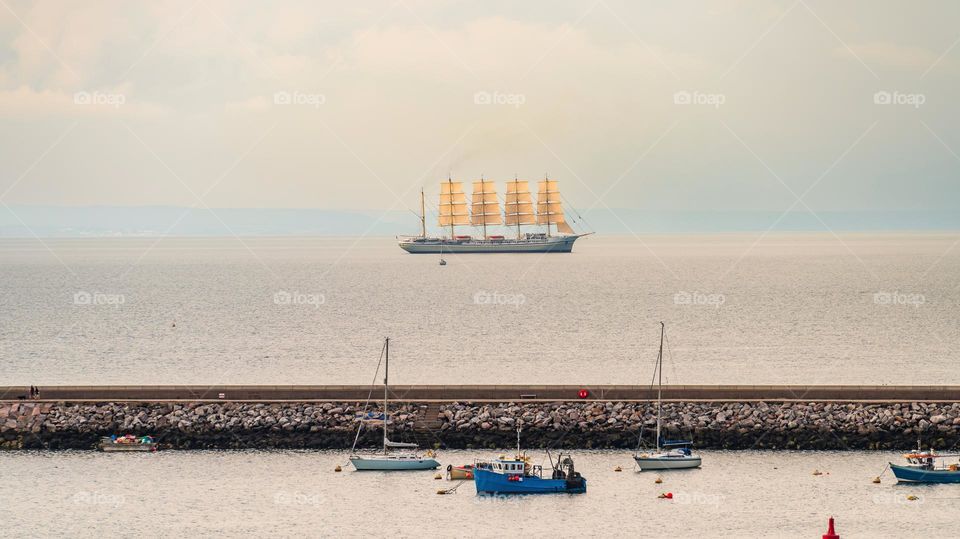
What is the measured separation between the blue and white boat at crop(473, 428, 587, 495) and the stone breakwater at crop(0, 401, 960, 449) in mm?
4083

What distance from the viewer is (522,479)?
135 feet

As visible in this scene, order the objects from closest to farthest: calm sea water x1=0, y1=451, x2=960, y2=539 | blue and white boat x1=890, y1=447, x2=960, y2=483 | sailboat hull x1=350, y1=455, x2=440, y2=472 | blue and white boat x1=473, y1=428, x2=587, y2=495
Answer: calm sea water x1=0, y1=451, x2=960, y2=539 < blue and white boat x1=473, y1=428, x2=587, y2=495 < blue and white boat x1=890, y1=447, x2=960, y2=483 < sailboat hull x1=350, y1=455, x2=440, y2=472

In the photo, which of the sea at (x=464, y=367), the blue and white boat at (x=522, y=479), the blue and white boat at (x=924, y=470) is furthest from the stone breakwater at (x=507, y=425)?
the blue and white boat at (x=522, y=479)

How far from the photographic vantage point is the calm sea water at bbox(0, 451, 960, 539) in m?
37.6

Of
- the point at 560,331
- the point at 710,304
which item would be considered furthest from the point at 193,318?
the point at 710,304

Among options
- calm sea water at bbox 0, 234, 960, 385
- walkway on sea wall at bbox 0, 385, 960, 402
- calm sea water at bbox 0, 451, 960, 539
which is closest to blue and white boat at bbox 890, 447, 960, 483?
calm sea water at bbox 0, 451, 960, 539

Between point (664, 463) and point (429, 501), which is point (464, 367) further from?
point (429, 501)

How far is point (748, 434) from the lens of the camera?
45844mm

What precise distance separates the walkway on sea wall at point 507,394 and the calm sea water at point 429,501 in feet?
13.9

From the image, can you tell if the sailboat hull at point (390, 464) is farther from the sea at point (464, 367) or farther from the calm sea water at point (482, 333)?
the calm sea water at point (482, 333)

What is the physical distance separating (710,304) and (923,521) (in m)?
89.2

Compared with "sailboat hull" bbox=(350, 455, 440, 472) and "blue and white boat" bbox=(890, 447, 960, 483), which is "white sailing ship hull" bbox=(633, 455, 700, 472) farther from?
"sailboat hull" bbox=(350, 455, 440, 472)

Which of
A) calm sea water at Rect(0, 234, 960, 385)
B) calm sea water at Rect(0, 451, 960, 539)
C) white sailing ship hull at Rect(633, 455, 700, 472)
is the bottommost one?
calm sea water at Rect(0, 451, 960, 539)

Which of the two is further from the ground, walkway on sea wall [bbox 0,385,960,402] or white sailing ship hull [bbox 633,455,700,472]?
walkway on sea wall [bbox 0,385,960,402]
